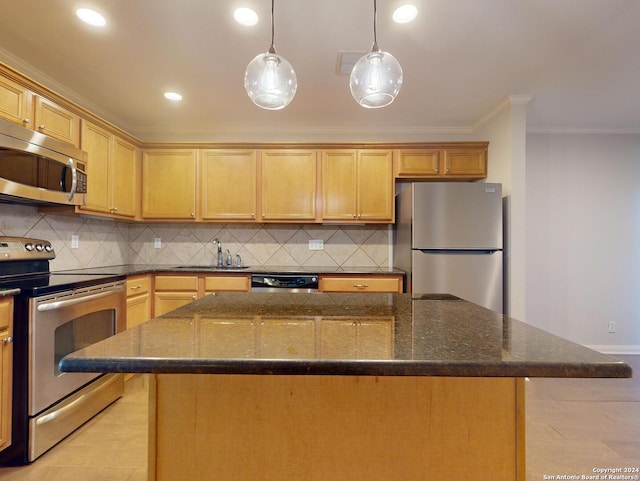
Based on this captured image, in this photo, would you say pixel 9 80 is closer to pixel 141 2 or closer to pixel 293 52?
pixel 141 2

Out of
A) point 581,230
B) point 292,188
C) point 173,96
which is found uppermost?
point 173,96

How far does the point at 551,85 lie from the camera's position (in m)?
2.62

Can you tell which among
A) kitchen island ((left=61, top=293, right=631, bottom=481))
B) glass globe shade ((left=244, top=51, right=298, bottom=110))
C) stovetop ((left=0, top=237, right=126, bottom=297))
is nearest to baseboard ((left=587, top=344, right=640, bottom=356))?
kitchen island ((left=61, top=293, right=631, bottom=481))

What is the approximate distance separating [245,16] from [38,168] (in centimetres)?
155

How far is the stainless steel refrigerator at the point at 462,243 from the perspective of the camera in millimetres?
2797

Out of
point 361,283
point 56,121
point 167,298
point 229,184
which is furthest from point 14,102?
point 361,283

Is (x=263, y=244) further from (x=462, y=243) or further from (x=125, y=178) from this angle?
(x=462, y=243)

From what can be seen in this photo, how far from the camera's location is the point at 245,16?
1834 mm

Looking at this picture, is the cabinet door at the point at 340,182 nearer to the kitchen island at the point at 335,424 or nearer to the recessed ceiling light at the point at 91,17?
the recessed ceiling light at the point at 91,17

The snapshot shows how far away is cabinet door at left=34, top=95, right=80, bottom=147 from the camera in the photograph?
2.11 m

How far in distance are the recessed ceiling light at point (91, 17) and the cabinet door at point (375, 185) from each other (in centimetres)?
220

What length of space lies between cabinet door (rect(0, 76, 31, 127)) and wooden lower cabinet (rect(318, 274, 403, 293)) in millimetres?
2327

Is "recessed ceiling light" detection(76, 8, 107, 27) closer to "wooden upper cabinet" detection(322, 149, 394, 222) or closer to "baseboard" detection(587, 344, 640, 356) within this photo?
"wooden upper cabinet" detection(322, 149, 394, 222)

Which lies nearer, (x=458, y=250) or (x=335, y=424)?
(x=335, y=424)
